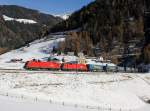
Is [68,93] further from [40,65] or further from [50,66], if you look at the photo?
[50,66]

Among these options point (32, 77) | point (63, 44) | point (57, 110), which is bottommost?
point (57, 110)

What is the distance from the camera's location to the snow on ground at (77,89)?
51.4 metres

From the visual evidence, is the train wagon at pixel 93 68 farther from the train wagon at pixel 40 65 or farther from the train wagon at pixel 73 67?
the train wagon at pixel 40 65

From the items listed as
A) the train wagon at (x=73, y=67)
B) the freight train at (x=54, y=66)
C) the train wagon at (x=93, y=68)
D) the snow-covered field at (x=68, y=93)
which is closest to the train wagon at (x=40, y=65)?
the freight train at (x=54, y=66)

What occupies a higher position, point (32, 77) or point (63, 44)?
point (63, 44)

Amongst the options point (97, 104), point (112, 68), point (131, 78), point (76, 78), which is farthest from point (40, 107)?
point (112, 68)

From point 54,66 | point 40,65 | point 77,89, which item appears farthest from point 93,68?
point 77,89

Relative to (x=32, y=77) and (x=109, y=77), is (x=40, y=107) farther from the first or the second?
(x=109, y=77)

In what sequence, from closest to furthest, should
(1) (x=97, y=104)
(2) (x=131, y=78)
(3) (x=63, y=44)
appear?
(1) (x=97, y=104), (2) (x=131, y=78), (3) (x=63, y=44)

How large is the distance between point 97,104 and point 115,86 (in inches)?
503

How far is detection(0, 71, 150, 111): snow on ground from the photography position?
51406 millimetres

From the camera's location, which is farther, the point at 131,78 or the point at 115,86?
the point at 131,78

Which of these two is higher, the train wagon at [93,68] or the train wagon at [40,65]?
the train wagon at [40,65]

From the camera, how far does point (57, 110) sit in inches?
1775
